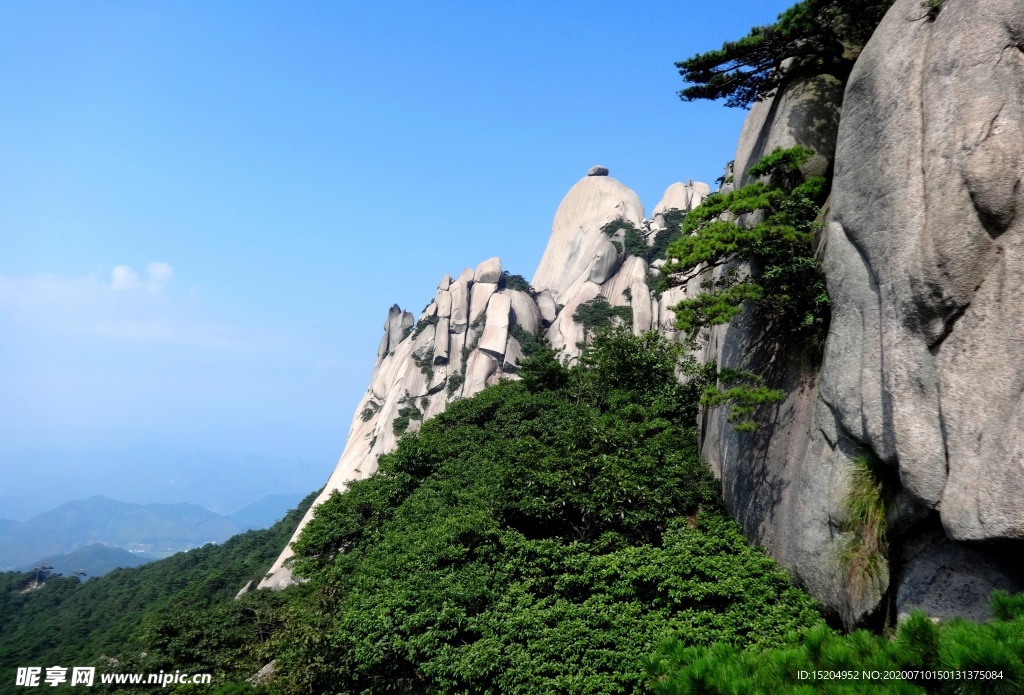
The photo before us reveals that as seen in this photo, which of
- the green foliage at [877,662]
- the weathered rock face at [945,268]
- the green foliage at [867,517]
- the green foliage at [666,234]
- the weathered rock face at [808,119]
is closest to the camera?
the green foliage at [877,662]

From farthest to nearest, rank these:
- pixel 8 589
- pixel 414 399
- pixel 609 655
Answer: pixel 8 589, pixel 414 399, pixel 609 655

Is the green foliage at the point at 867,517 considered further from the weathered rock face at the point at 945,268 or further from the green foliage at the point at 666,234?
the green foliage at the point at 666,234

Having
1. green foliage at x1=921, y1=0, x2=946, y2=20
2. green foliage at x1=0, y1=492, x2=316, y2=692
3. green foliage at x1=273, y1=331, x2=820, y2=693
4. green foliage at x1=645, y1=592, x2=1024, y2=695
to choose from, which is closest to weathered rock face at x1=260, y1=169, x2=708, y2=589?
green foliage at x1=0, y1=492, x2=316, y2=692

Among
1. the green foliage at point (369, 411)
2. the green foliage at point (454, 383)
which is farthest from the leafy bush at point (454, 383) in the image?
the green foliage at point (369, 411)

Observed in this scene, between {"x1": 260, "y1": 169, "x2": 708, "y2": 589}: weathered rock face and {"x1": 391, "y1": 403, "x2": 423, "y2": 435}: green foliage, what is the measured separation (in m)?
0.53

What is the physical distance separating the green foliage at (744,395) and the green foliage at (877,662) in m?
5.33

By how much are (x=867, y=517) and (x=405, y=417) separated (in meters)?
43.9

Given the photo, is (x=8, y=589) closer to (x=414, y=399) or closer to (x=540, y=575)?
(x=414, y=399)

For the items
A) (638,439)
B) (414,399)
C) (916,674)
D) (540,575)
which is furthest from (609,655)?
(414,399)

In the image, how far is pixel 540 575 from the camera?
11102 millimetres

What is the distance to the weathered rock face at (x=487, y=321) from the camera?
50281mm

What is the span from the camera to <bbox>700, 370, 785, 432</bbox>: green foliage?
1024 cm

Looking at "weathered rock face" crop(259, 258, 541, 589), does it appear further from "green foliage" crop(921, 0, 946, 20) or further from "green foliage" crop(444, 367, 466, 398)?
"green foliage" crop(921, 0, 946, 20)

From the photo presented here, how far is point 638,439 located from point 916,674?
9.74m
